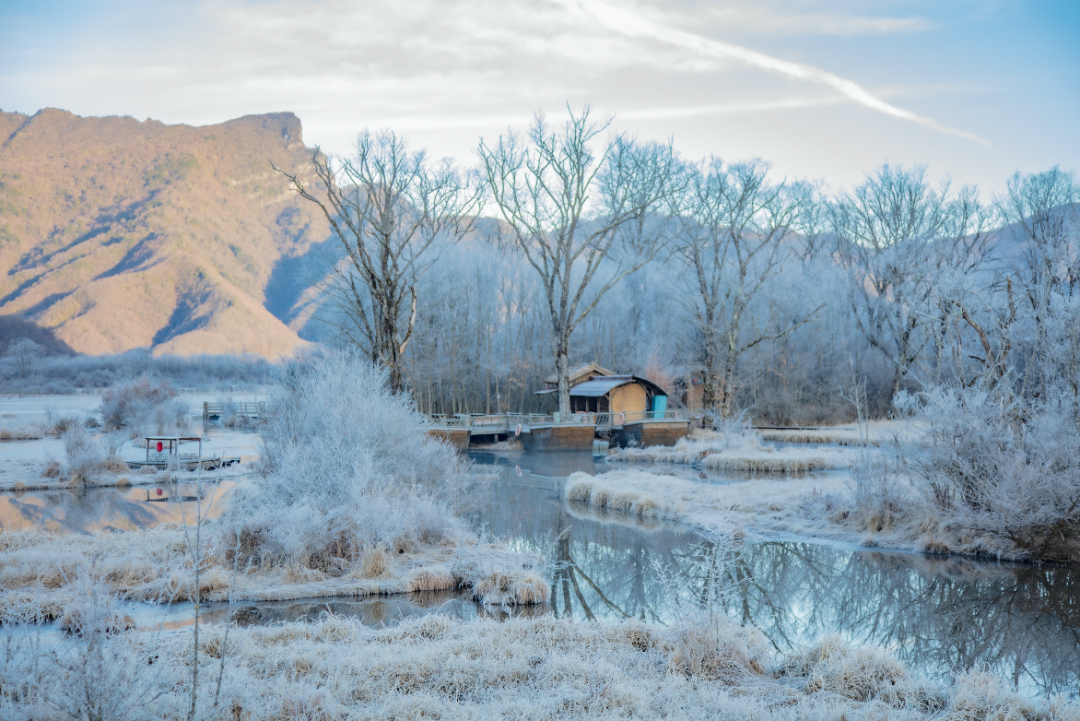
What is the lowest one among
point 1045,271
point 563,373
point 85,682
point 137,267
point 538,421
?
point 538,421

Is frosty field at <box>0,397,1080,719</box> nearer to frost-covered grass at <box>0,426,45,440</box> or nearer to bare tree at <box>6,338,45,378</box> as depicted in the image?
frost-covered grass at <box>0,426,45,440</box>

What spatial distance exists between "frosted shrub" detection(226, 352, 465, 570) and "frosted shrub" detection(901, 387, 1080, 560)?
Answer: 8893 millimetres

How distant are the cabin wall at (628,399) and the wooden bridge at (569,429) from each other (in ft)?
3.76

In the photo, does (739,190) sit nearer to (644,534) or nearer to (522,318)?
(522,318)

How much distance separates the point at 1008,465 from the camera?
1127 cm

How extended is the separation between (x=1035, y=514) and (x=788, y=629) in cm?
574

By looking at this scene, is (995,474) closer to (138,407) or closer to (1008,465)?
(1008,465)

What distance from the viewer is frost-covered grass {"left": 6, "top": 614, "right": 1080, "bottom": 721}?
183 inches

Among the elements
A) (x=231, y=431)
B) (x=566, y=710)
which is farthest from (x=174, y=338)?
(x=566, y=710)

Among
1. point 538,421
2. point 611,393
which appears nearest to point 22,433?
Result: point 538,421

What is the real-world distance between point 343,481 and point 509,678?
21.4 feet

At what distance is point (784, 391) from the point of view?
4219cm

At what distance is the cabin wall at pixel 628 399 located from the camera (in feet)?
114

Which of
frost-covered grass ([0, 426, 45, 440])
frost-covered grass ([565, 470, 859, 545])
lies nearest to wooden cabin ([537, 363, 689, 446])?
frost-covered grass ([565, 470, 859, 545])
